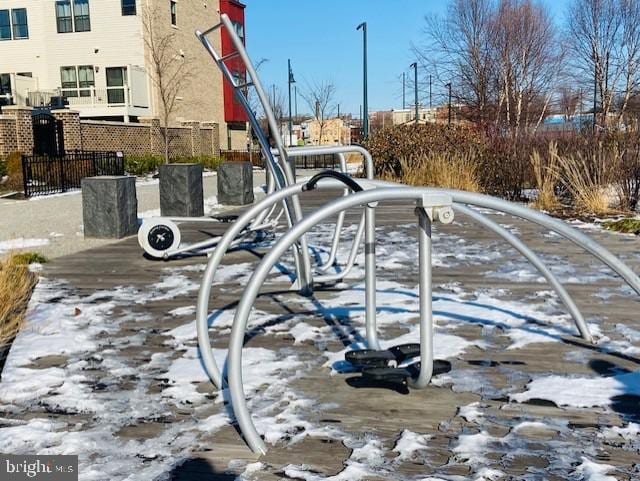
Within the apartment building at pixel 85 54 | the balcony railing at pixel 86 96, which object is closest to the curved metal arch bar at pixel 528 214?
the apartment building at pixel 85 54

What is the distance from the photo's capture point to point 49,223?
441 inches

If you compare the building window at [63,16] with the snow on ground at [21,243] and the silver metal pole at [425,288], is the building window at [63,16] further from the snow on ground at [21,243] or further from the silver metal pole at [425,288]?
the silver metal pole at [425,288]

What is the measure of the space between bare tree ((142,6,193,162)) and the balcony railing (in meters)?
2.16

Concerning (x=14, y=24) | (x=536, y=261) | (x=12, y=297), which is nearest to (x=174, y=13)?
(x=14, y=24)

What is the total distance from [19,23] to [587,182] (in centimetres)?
3342

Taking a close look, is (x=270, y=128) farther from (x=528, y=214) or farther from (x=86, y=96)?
(x=86, y=96)

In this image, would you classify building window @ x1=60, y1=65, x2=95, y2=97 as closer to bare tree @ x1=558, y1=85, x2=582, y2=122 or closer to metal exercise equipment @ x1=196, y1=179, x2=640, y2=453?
bare tree @ x1=558, y1=85, x2=582, y2=122

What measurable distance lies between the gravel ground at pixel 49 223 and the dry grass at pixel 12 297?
7.48 feet

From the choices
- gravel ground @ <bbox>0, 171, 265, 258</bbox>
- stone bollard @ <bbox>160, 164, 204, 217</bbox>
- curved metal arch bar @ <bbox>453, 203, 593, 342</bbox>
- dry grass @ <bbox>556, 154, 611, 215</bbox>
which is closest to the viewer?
curved metal arch bar @ <bbox>453, 203, 593, 342</bbox>

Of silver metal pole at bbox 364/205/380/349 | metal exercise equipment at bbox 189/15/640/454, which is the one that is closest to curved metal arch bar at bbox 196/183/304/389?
metal exercise equipment at bbox 189/15/640/454

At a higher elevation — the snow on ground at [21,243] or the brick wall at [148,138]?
the brick wall at [148,138]

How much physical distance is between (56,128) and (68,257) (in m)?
19.4

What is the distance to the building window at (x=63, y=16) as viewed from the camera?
34.6 meters

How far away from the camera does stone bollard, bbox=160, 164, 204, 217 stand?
37.2 ft
